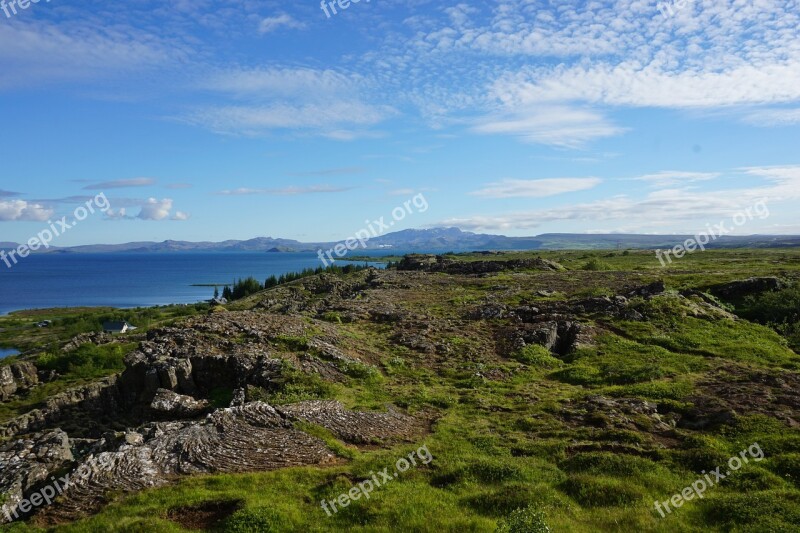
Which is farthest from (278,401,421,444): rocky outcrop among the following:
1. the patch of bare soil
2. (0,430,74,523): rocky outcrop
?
(0,430,74,523): rocky outcrop

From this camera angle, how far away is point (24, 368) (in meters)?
42.5

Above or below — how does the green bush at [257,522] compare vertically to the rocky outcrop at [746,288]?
below

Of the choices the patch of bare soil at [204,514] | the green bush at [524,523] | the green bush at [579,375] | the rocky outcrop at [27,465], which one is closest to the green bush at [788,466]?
the green bush at [524,523]

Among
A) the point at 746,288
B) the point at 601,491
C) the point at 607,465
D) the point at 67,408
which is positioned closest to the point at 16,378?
the point at 67,408

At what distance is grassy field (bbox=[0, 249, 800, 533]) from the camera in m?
15.1

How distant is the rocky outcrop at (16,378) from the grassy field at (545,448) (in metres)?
4.10

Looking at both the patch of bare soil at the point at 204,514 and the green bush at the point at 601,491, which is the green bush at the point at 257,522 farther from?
the green bush at the point at 601,491

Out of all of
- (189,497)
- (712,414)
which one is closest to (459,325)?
(712,414)

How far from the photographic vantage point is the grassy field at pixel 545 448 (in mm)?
15117

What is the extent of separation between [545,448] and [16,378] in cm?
4275

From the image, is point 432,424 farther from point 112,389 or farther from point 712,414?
point 112,389

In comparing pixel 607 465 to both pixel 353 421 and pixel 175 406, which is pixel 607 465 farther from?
pixel 175 406

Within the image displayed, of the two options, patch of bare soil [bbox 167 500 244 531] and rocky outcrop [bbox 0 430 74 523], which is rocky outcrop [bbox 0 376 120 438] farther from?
patch of bare soil [bbox 167 500 244 531]

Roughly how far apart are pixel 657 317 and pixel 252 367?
116ft
